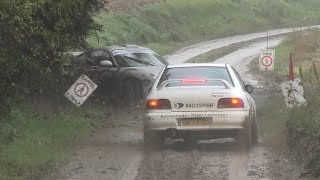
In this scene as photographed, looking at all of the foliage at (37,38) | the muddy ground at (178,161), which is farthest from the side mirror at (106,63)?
the muddy ground at (178,161)

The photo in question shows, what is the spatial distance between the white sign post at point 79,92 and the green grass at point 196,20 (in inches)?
704

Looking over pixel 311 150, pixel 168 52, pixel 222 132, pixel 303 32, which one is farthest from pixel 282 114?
pixel 303 32

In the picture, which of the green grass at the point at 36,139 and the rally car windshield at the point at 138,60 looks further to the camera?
the rally car windshield at the point at 138,60

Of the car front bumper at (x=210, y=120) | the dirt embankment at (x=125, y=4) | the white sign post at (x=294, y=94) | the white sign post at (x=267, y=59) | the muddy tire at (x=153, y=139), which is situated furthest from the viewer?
the dirt embankment at (x=125, y=4)

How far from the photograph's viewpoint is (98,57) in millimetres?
17219

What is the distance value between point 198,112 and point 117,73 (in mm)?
6320

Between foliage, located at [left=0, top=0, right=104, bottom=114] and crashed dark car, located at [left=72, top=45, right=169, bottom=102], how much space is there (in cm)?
211

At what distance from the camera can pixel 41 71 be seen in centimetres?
1219

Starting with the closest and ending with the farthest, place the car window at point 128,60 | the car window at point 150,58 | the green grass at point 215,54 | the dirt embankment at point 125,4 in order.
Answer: the car window at point 128,60 < the car window at point 150,58 < the green grass at point 215,54 < the dirt embankment at point 125,4

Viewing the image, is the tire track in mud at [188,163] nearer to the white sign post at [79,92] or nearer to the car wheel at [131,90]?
the white sign post at [79,92]

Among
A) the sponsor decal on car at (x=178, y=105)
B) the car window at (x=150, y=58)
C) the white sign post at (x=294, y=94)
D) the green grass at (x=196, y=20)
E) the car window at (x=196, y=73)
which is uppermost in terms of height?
the car window at (x=196, y=73)

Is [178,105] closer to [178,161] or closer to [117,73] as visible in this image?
[178,161]

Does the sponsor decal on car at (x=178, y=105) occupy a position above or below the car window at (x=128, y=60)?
above

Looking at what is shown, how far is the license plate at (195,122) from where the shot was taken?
1054cm
